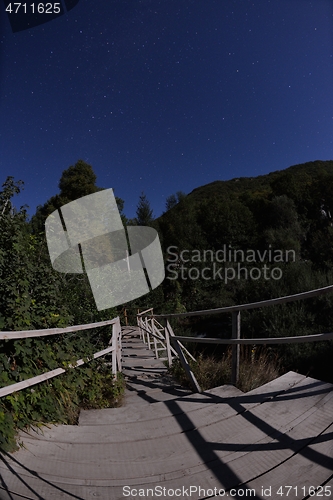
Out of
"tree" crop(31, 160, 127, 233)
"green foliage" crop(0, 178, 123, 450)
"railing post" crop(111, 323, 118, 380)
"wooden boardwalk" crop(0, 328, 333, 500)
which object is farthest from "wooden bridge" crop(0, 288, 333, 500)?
"tree" crop(31, 160, 127, 233)

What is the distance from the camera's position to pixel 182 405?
2293 mm

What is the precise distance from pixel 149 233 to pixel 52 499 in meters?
19.1

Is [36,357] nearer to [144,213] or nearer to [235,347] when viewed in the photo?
[235,347]

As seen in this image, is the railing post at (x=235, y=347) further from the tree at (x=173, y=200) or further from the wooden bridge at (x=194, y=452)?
the tree at (x=173, y=200)

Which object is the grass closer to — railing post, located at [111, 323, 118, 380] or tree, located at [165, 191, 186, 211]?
railing post, located at [111, 323, 118, 380]

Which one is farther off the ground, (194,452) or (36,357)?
(36,357)

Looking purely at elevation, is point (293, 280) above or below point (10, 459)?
below

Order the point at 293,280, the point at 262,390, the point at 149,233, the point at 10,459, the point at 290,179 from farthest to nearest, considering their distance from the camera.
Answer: the point at 290,179
the point at 149,233
the point at 293,280
the point at 262,390
the point at 10,459

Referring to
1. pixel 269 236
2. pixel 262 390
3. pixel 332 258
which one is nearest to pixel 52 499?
pixel 262 390

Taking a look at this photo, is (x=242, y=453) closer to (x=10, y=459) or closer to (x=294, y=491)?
(x=294, y=491)

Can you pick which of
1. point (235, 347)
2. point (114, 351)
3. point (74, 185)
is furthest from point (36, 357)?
point (74, 185)

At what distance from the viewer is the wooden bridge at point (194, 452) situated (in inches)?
50.9

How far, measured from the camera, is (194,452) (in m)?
1.59

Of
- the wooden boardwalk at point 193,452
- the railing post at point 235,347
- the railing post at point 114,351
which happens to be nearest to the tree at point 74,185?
the railing post at point 114,351
